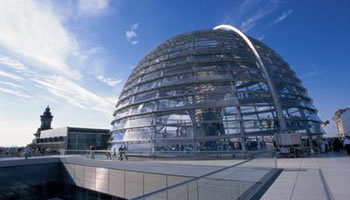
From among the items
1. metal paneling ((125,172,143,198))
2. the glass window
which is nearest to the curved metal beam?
the glass window

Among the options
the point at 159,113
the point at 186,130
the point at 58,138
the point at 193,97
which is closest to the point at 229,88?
the point at 193,97

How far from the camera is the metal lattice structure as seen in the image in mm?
17828

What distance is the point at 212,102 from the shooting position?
18.7 meters

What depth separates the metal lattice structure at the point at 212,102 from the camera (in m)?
17.8

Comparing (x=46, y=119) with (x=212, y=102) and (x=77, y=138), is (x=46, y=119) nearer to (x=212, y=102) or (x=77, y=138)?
(x=77, y=138)

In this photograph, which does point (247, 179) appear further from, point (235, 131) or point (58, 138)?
point (58, 138)

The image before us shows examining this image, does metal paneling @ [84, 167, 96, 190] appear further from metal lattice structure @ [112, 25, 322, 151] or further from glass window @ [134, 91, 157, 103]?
glass window @ [134, 91, 157, 103]

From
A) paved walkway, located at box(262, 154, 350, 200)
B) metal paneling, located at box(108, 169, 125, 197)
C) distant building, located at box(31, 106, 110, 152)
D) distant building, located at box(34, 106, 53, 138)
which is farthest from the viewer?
distant building, located at box(34, 106, 53, 138)

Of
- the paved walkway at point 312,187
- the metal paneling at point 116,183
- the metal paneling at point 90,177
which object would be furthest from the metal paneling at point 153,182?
the metal paneling at point 90,177

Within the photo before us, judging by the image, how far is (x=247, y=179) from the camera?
7648mm

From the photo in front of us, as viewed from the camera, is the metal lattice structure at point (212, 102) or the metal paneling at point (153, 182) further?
the metal lattice structure at point (212, 102)

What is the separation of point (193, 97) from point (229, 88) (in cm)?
352

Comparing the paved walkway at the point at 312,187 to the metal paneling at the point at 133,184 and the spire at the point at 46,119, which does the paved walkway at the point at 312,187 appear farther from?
the spire at the point at 46,119

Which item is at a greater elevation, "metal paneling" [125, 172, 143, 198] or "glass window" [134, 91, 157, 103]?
"glass window" [134, 91, 157, 103]
